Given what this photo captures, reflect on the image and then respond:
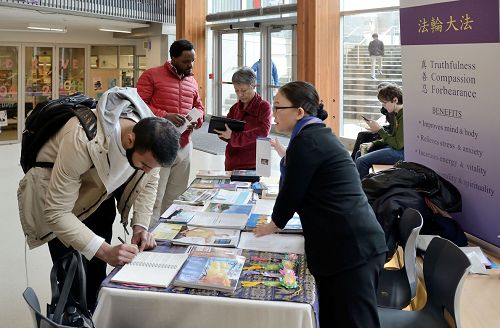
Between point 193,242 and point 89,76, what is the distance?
1200 centimetres

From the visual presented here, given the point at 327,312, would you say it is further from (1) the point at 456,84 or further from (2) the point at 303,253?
(1) the point at 456,84

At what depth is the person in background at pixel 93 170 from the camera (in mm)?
1938

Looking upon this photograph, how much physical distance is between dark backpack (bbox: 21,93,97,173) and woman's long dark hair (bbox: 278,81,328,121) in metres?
0.88

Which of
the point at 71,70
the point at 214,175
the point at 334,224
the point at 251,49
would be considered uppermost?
the point at 251,49

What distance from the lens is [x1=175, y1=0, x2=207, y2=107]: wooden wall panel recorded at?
12.6 metres

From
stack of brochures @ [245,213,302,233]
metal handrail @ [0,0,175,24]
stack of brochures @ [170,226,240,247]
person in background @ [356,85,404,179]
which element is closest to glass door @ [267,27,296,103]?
metal handrail @ [0,0,175,24]

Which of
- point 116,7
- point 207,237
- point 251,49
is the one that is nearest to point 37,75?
point 116,7

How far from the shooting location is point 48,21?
35.7 ft

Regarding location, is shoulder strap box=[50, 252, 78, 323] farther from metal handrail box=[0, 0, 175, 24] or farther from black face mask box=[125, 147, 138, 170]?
metal handrail box=[0, 0, 175, 24]

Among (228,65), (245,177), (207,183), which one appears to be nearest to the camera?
(207,183)

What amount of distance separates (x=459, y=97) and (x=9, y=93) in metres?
10.7

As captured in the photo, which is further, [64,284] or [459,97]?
[459,97]

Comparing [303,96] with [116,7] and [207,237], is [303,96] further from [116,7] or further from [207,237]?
[116,7]

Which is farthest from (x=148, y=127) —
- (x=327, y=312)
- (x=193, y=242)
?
(x=327, y=312)
